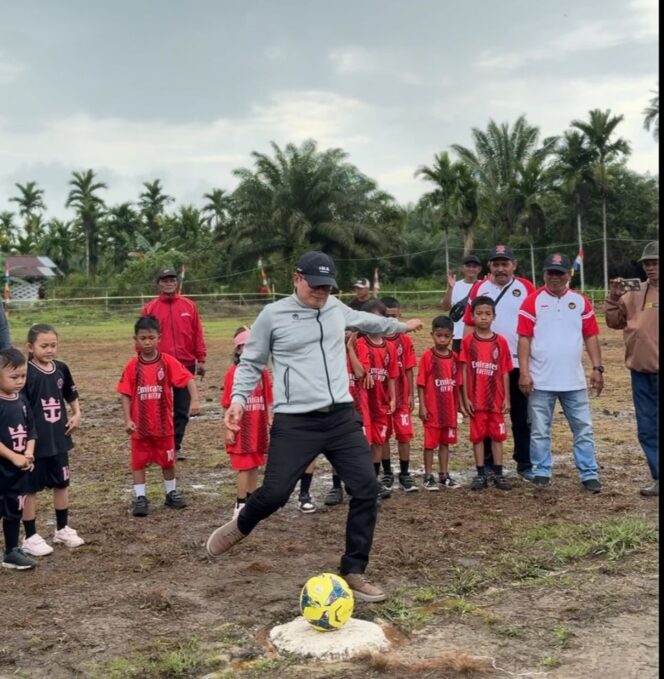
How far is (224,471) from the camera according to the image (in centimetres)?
851

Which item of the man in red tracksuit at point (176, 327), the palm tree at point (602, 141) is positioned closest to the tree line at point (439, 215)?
the palm tree at point (602, 141)

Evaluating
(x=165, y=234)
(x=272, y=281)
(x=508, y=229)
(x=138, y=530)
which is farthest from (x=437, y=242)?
(x=138, y=530)

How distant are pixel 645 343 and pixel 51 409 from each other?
4865 mm

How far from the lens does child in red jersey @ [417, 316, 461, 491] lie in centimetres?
742

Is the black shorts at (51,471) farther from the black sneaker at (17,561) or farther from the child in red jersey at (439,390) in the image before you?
the child in red jersey at (439,390)

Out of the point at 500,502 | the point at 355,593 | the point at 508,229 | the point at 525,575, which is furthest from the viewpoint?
the point at 508,229

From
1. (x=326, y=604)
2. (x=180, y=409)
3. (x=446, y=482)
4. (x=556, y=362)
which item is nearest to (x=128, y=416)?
(x=180, y=409)

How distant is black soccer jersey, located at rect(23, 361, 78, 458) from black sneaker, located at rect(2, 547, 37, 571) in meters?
0.69

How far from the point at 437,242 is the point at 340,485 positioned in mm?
50470

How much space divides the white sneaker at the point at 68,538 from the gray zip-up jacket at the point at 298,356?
197 cm

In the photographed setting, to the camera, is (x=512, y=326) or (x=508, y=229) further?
(x=508, y=229)

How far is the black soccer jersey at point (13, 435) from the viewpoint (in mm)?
5410

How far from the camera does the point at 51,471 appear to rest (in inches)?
235

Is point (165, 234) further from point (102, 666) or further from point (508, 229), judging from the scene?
point (102, 666)
